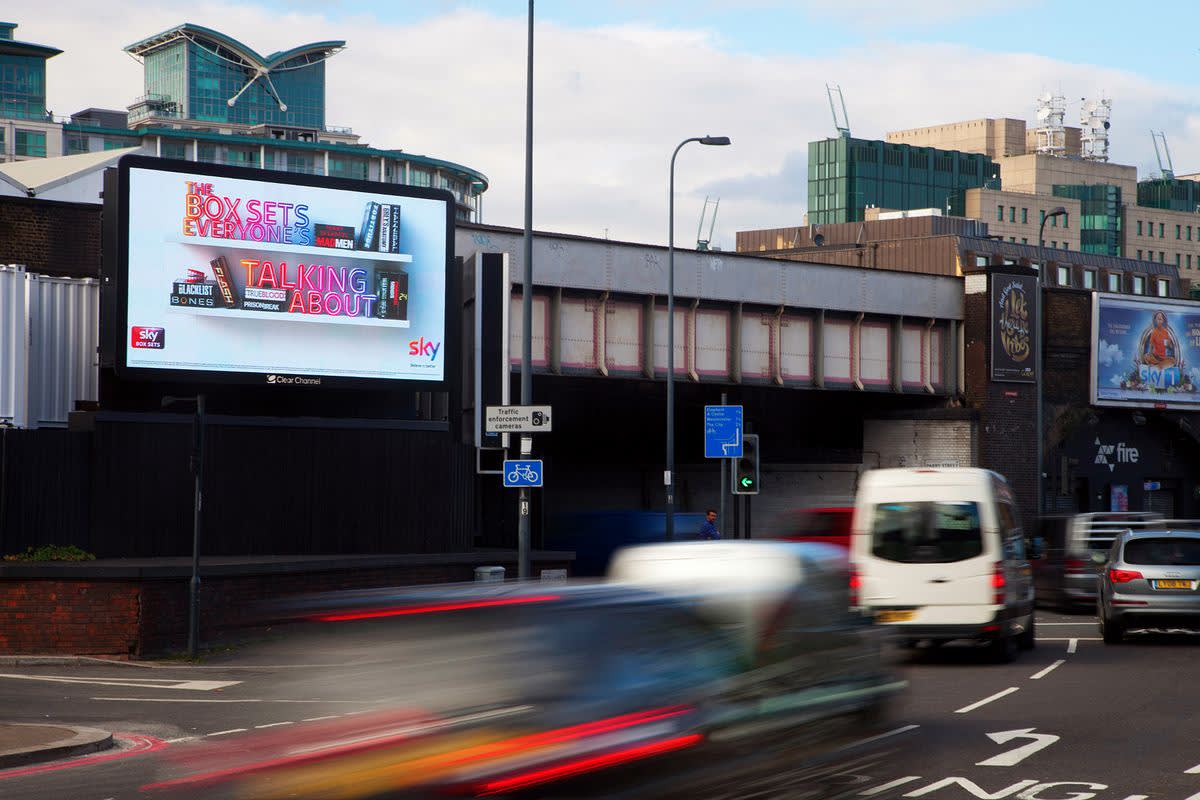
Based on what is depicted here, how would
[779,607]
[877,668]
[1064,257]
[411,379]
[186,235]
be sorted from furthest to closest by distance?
[1064,257] < [411,379] < [186,235] < [877,668] < [779,607]

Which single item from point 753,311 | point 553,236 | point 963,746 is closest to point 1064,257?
point 753,311

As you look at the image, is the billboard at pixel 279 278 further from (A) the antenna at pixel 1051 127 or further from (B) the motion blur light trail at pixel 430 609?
A: (A) the antenna at pixel 1051 127

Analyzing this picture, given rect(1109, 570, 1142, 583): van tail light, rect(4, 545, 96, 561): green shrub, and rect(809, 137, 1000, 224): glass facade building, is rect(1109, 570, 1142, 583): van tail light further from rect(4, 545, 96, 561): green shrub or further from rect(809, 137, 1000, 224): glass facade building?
rect(809, 137, 1000, 224): glass facade building

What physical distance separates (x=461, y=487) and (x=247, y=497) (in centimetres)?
431

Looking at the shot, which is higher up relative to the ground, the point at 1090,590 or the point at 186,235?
the point at 186,235

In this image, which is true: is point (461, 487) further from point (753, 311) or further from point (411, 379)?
point (753, 311)

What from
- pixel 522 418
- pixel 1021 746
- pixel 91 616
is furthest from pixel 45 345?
pixel 1021 746

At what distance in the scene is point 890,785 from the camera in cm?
945

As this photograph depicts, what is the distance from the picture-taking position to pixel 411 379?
1107 inches

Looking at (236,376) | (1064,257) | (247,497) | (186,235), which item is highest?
(1064,257)

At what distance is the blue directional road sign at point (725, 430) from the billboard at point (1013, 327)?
14.2 m

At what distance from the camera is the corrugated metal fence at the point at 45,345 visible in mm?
25406

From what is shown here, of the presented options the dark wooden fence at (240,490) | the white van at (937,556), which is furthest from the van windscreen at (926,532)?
the dark wooden fence at (240,490)

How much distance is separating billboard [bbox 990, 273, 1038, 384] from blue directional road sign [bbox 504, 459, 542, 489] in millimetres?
24821
